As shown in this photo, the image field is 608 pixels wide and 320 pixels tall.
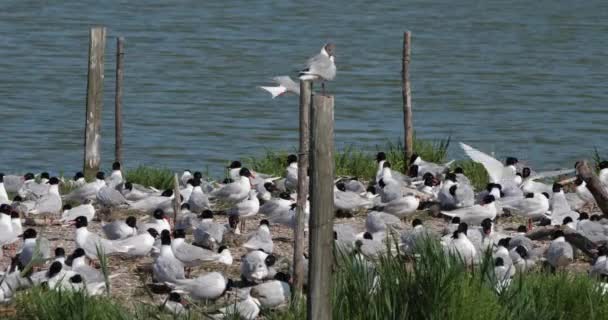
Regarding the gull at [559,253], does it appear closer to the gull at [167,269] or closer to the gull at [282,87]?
the gull at [167,269]

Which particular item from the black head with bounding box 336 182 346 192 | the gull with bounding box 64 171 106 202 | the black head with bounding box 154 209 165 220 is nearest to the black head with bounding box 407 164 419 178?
the black head with bounding box 336 182 346 192

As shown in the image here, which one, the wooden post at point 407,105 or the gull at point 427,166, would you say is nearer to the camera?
the gull at point 427,166

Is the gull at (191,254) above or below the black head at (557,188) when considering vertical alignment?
above

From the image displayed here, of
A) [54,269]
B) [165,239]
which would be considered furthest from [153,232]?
→ [54,269]

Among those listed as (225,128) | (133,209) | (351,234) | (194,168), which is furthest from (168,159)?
(351,234)

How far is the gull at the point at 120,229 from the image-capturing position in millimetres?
12578

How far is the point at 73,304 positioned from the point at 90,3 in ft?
96.5

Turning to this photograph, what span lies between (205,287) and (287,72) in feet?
59.7

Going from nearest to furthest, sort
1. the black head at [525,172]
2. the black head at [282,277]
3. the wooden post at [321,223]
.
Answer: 1. the wooden post at [321,223]
2. the black head at [282,277]
3. the black head at [525,172]

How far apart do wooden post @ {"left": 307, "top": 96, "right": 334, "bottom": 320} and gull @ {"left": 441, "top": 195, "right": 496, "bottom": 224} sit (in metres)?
5.71

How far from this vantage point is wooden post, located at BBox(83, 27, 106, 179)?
52.6 ft

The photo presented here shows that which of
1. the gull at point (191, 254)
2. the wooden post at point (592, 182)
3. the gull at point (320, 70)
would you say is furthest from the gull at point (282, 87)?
the wooden post at point (592, 182)

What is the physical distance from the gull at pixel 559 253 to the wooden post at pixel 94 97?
5.86m

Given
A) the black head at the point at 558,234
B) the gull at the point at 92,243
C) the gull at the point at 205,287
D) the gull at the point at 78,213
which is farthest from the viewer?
the gull at the point at 78,213
